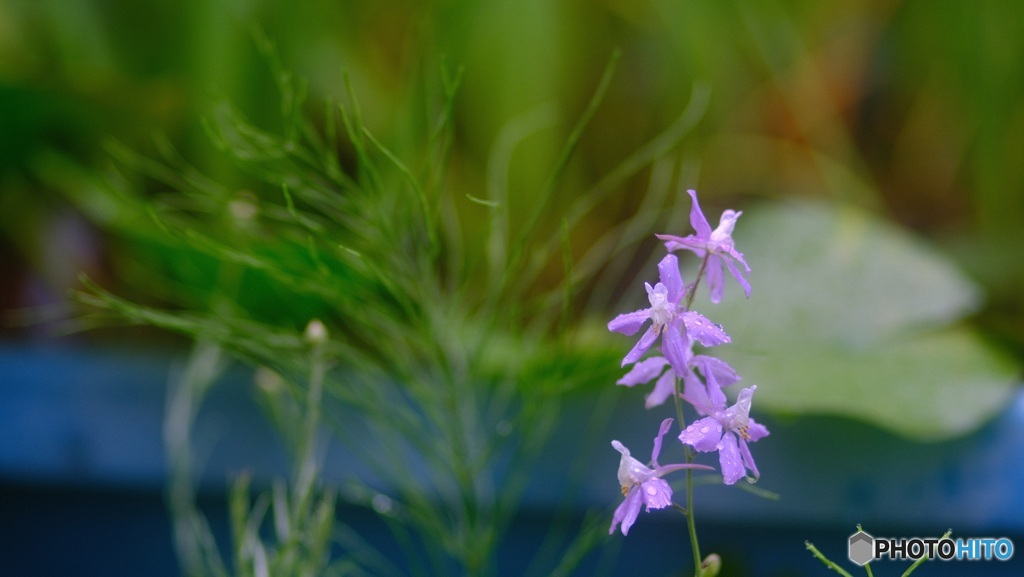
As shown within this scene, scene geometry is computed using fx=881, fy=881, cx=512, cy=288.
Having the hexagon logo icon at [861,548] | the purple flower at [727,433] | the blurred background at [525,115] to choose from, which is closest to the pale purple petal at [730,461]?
the purple flower at [727,433]

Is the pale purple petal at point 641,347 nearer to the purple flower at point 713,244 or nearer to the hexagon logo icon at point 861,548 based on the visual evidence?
the purple flower at point 713,244

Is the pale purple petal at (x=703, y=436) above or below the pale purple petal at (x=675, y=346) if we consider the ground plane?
below

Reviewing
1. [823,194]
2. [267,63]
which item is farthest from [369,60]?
[823,194]

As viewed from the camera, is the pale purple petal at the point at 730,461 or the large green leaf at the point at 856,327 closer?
the pale purple petal at the point at 730,461

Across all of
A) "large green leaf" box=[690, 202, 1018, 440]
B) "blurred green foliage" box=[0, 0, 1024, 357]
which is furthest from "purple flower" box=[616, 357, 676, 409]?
"blurred green foliage" box=[0, 0, 1024, 357]

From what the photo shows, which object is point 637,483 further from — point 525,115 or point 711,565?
point 525,115

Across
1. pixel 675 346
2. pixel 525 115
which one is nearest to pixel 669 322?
pixel 675 346

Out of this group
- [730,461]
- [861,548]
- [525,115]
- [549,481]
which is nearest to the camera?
[730,461]
